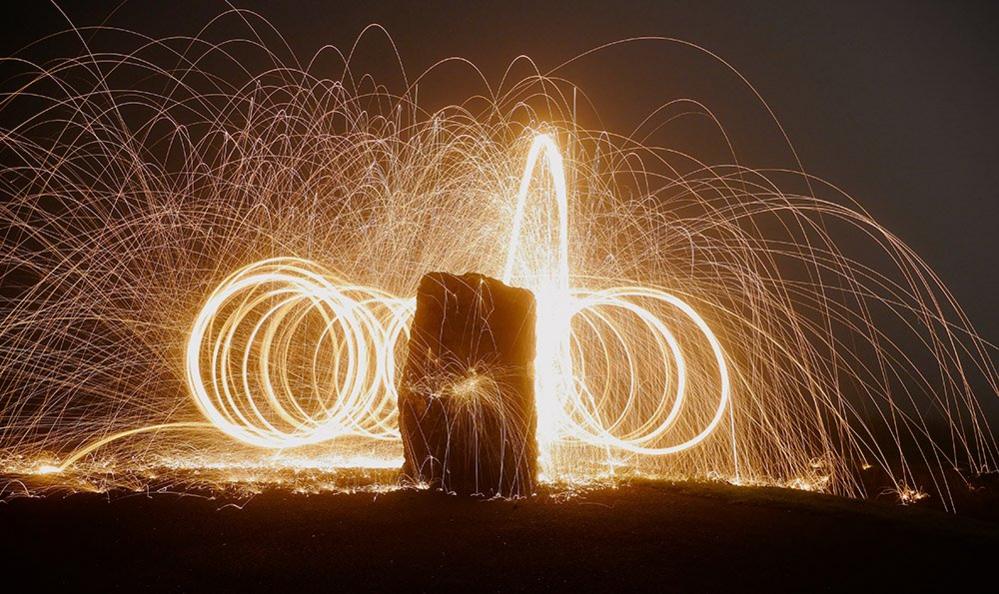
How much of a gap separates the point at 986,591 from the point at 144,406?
16.4 metres

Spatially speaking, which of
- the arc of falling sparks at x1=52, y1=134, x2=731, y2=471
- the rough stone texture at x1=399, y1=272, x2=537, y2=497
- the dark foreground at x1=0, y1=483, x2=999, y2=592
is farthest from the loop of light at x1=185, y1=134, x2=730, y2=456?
the dark foreground at x1=0, y1=483, x2=999, y2=592

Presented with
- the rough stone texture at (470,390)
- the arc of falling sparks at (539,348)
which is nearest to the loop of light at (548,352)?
the arc of falling sparks at (539,348)

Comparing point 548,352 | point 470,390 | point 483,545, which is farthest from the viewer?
point 548,352

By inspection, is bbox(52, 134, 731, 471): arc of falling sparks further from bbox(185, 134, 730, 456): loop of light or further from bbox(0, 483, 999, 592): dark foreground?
→ bbox(0, 483, 999, 592): dark foreground

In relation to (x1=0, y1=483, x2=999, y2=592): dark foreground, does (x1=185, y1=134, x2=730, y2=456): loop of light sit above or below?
above

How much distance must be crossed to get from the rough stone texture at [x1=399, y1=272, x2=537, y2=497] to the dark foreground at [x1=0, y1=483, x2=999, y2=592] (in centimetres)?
55

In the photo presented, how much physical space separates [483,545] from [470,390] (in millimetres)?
2694

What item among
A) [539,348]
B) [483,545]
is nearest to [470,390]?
[539,348]

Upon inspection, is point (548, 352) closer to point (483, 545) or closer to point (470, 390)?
point (470, 390)

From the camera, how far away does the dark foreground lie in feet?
21.4

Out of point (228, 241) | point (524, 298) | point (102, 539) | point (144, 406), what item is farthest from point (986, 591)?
point (144, 406)

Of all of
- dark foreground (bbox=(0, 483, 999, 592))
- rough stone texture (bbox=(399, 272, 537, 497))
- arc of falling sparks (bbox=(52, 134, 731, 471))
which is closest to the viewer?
dark foreground (bbox=(0, 483, 999, 592))

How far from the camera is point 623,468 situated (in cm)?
1286

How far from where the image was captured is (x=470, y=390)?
9.81 metres
